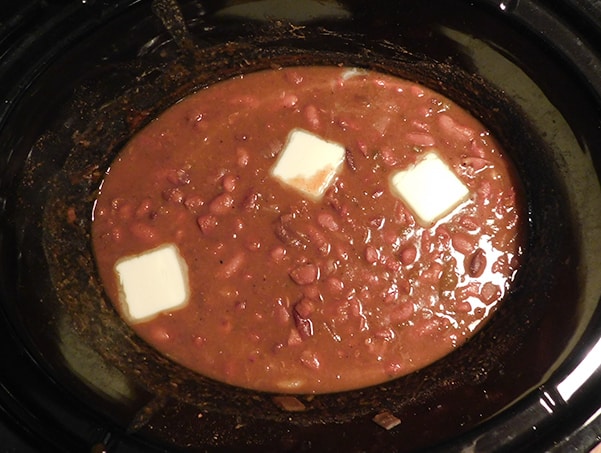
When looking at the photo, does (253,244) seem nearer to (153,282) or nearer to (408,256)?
(153,282)

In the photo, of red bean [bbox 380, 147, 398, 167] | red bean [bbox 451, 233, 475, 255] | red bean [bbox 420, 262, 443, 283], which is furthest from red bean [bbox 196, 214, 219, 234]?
red bean [bbox 451, 233, 475, 255]

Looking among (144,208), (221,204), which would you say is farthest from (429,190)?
(144,208)

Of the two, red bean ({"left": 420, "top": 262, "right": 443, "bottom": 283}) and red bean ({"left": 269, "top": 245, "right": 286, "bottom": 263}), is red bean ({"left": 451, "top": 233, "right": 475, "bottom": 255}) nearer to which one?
red bean ({"left": 420, "top": 262, "right": 443, "bottom": 283})

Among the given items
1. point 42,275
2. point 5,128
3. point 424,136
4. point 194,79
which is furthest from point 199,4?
point 42,275

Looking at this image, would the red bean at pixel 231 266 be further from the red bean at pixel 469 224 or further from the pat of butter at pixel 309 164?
the red bean at pixel 469 224

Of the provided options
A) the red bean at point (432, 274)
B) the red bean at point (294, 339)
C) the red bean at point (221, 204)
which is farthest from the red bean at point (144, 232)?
the red bean at point (432, 274)

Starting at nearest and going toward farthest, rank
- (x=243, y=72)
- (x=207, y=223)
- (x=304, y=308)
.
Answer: (x=304, y=308) → (x=207, y=223) → (x=243, y=72)
